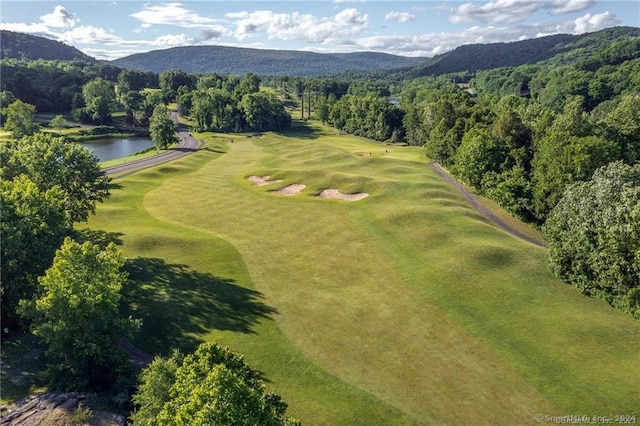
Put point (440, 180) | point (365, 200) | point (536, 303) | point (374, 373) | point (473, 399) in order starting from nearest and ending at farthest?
point (473, 399), point (374, 373), point (536, 303), point (365, 200), point (440, 180)

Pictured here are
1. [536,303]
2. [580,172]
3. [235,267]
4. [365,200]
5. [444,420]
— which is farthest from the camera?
[365,200]

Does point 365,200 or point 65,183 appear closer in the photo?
point 65,183

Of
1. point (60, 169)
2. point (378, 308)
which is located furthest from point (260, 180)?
point (378, 308)

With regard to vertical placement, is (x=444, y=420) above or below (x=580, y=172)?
below

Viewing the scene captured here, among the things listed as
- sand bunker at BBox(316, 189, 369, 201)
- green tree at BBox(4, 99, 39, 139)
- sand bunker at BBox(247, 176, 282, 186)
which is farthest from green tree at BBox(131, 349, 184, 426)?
green tree at BBox(4, 99, 39, 139)

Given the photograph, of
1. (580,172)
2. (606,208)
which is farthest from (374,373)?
(580,172)

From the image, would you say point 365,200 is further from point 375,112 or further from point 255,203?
point 375,112

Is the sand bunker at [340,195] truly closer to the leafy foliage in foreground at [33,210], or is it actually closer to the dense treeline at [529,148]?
the dense treeline at [529,148]

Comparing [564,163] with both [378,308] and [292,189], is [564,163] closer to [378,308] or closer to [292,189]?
[378,308]

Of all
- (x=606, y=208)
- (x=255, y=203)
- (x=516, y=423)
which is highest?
(x=606, y=208)
